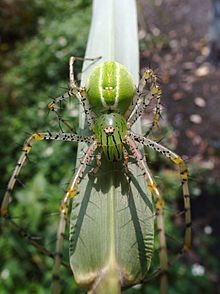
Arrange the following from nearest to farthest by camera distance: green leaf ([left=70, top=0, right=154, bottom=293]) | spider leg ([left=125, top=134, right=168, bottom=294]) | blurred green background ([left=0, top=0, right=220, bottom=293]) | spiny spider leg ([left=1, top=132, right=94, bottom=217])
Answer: spider leg ([left=125, top=134, right=168, bottom=294])
green leaf ([left=70, top=0, right=154, bottom=293])
spiny spider leg ([left=1, top=132, right=94, bottom=217])
blurred green background ([left=0, top=0, right=220, bottom=293])

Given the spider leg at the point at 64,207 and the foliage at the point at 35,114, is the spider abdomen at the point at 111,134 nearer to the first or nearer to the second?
the spider leg at the point at 64,207

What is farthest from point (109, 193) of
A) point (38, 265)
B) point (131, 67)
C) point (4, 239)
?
point (4, 239)

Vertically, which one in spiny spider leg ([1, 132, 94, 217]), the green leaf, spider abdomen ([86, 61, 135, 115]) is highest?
spider abdomen ([86, 61, 135, 115])

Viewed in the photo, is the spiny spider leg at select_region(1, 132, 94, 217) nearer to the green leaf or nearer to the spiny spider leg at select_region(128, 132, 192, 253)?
the green leaf

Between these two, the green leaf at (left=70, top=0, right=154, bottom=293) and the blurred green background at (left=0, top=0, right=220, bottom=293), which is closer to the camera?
the green leaf at (left=70, top=0, right=154, bottom=293)

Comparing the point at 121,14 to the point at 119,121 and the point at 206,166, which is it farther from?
the point at 206,166

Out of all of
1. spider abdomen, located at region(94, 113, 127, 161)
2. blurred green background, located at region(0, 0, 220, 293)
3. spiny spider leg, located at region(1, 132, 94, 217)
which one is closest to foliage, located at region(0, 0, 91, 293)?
blurred green background, located at region(0, 0, 220, 293)
